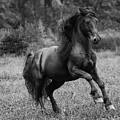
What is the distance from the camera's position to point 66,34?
16.4ft

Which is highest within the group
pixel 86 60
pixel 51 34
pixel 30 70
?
pixel 86 60

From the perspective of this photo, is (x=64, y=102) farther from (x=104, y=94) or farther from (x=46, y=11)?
(x=46, y=11)

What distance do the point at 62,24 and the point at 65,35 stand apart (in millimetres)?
181

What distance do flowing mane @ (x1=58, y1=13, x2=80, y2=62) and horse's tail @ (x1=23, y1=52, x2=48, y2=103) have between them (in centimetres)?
69

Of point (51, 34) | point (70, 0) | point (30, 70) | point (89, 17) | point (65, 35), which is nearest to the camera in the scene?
point (89, 17)

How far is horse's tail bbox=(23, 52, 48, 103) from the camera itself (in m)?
5.59

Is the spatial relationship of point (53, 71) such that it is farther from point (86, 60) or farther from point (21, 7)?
point (21, 7)

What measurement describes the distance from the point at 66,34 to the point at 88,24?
0.47 meters

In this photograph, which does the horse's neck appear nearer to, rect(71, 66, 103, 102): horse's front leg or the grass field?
rect(71, 66, 103, 102): horse's front leg

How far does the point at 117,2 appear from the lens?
21.4m

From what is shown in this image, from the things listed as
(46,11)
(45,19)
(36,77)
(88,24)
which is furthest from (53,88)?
(46,11)

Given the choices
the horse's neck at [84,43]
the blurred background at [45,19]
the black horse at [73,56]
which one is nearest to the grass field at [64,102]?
the black horse at [73,56]

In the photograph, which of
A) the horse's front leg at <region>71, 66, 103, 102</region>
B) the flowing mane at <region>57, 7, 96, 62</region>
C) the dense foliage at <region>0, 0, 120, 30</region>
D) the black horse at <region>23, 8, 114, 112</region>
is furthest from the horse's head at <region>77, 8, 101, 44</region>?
the dense foliage at <region>0, 0, 120, 30</region>

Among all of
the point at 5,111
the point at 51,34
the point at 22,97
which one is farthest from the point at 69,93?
the point at 51,34
